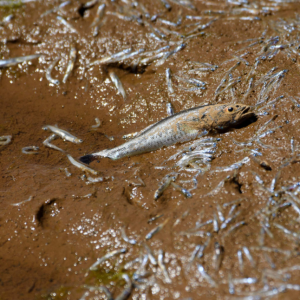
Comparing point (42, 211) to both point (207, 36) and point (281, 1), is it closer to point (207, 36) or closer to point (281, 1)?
point (207, 36)

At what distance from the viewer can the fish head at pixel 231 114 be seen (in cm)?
495

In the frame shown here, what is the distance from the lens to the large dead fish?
5156 millimetres

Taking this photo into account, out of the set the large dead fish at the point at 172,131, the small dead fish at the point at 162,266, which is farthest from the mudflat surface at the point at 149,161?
the large dead fish at the point at 172,131

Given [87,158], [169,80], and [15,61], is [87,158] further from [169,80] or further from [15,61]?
[15,61]

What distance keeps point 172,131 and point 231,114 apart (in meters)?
1.05

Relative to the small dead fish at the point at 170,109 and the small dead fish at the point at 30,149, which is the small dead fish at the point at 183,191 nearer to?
the small dead fish at the point at 170,109

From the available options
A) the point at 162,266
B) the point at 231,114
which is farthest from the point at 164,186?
the point at 231,114

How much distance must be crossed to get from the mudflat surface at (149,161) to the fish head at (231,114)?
144 millimetres

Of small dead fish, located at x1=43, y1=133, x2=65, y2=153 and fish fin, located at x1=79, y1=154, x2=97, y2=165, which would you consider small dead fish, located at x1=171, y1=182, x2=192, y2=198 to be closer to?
fish fin, located at x1=79, y1=154, x2=97, y2=165

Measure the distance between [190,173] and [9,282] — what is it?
113 inches

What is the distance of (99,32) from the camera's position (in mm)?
6812

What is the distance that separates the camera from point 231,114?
498 cm

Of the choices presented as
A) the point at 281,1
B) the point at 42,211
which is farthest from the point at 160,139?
the point at 281,1

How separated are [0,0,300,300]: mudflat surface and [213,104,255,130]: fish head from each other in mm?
144
